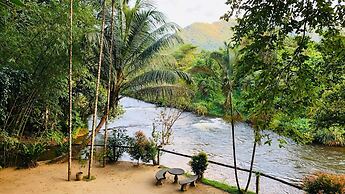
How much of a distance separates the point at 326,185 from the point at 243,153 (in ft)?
20.4

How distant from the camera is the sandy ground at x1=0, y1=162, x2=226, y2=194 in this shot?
6.84m

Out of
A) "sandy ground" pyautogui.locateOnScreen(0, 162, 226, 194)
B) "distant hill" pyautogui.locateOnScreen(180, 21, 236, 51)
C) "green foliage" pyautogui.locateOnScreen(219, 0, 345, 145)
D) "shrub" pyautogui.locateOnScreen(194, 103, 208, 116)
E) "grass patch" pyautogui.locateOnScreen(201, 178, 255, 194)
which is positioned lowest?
"grass patch" pyautogui.locateOnScreen(201, 178, 255, 194)

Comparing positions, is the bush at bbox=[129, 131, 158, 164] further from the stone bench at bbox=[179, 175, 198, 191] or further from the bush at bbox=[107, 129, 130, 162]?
the stone bench at bbox=[179, 175, 198, 191]

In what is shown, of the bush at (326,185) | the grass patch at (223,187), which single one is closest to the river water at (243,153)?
the grass patch at (223,187)

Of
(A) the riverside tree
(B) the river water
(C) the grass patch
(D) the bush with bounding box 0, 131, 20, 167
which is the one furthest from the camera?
(B) the river water

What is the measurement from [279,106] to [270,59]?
578mm

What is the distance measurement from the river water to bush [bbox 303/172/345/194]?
212 centimetres

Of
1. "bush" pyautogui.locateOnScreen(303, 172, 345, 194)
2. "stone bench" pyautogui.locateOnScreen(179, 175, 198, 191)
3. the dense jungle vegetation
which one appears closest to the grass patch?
"stone bench" pyautogui.locateOnScreen(179, 175, 198, 191)

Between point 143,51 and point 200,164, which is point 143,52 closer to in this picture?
point 143,51

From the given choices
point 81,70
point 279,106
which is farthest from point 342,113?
point 81,70

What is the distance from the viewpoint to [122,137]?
9336 millimetres

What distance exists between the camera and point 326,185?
572cm

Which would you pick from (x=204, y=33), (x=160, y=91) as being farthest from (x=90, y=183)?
(x=204, y=33)

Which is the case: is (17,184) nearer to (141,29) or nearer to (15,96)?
(15,96)
